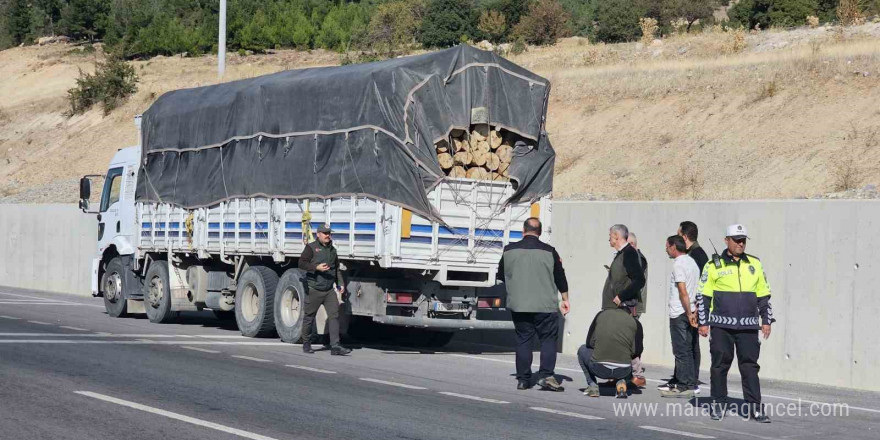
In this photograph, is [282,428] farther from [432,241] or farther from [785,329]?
[785,329]

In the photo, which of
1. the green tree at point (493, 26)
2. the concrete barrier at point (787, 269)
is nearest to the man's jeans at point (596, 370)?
the concrete barrier at point (787, 269)

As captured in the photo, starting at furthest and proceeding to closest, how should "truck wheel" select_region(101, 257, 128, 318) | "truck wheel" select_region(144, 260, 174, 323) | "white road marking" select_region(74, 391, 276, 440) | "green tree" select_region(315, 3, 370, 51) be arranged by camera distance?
"green tree" select_region(315, 3, 370, 51)
"truck wheel" select_region(101, 257, 128, 318)
"truck wheel" select_region(144, 260, 174, 323)
"white road marking" select_region(74, 391, 276, 440)

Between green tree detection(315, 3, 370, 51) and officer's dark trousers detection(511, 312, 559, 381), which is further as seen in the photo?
green tree detection(315, 3, 370, 51)

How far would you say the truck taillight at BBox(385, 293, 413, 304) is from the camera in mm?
16344

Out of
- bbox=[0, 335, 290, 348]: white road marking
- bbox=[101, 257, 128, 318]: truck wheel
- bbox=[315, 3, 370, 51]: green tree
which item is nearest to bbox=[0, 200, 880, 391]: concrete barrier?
bbox=[0, 335, 290, 348]: white road marking

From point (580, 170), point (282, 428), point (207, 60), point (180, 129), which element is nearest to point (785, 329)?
point (282, 428)

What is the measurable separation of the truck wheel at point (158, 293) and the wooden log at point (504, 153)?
7.63 metres

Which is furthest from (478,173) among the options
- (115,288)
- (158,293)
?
(115,288)

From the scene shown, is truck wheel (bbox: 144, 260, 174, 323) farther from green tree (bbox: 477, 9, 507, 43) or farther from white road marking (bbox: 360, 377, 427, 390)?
green tree (bbox: 477, 9, 507, 43)

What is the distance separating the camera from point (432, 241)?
52.7 ft

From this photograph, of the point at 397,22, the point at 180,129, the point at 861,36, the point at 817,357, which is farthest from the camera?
the point at 397,22

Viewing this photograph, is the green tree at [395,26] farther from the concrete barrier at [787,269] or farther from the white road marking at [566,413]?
the white road marking at [566,413]

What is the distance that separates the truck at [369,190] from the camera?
635 inches

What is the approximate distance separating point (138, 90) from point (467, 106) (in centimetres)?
4917
